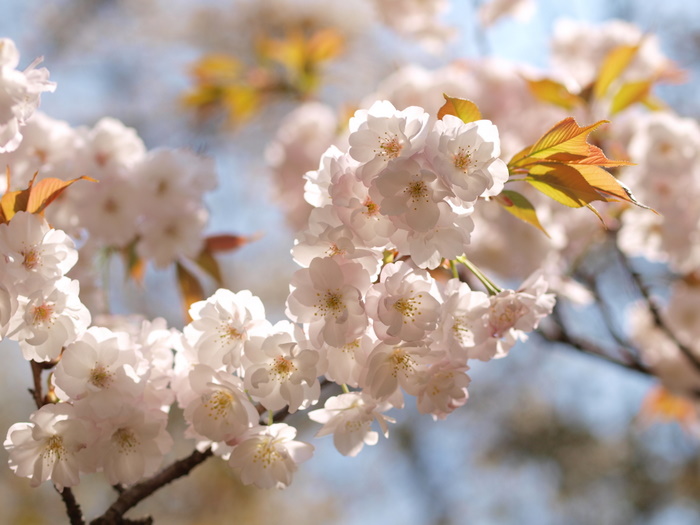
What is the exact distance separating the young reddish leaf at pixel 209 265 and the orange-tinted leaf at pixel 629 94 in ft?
3.07

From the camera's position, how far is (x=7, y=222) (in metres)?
0.64

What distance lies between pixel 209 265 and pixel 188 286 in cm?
5

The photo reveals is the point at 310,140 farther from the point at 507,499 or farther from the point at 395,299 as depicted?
the point at 507,499

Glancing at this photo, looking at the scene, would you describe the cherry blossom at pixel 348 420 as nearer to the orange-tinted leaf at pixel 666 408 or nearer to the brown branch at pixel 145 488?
the brown branch at pixel 145 488

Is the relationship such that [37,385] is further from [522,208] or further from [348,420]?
[522,208]

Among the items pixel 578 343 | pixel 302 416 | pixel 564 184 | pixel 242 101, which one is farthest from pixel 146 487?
pixel 302 416

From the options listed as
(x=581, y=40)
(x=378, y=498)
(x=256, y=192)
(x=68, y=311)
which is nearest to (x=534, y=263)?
(x=581, y=40)

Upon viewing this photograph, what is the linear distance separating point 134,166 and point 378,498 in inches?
221

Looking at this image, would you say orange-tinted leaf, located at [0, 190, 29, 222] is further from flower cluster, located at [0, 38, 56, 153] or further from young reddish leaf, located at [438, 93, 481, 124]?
young reddish leaf, located at [438, 93, 481, 124]

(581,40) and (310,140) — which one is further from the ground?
(581,40)


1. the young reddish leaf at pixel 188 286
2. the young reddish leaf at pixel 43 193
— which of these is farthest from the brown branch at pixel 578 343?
the young reddish leaf at pixel 43 193

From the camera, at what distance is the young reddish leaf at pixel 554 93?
146cm

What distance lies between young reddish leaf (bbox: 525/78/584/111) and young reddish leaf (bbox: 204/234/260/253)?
69cm

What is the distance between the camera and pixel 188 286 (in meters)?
1.23
